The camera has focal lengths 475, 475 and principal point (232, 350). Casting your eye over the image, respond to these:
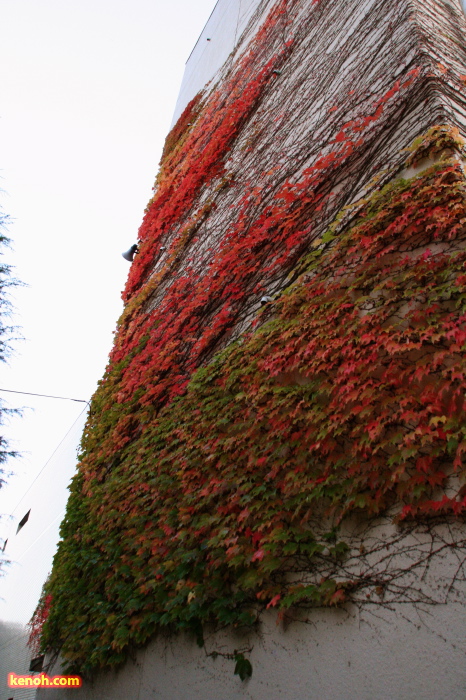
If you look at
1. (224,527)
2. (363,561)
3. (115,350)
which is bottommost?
(363,561)

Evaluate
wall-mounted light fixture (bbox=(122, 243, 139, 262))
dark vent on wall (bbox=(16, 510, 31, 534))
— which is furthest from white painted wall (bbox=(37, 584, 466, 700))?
dark vent on wall (bbox=(16, 510, 31, 534))

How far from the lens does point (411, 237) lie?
2799 mm

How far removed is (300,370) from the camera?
3.03 meters

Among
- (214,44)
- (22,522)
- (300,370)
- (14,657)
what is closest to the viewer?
(300,370)

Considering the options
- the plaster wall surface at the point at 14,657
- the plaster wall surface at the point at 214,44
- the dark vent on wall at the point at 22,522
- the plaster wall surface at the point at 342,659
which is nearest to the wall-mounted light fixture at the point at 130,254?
the plaster wall surface at the point at 214,44

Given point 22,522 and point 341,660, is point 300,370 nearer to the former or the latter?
point 341,660

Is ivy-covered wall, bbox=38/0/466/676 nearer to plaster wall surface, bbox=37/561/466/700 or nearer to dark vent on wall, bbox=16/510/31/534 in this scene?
plaster wall surface, bbox=37/561/466/700

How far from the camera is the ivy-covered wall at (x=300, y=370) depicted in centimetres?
242

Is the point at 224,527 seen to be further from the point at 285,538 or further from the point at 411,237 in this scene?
the point at 411,237

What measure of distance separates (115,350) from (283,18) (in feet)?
18.8

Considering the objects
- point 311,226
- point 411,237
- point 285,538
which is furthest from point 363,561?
point 311,226

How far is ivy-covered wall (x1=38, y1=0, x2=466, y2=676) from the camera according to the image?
2.42 meters

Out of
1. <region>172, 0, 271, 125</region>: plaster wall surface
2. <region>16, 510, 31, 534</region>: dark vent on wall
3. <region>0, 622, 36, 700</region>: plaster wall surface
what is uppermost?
<region>172, 0, 271, 125</region>: plaster wall surface

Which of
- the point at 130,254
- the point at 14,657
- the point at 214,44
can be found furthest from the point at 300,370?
the point at 214,44
